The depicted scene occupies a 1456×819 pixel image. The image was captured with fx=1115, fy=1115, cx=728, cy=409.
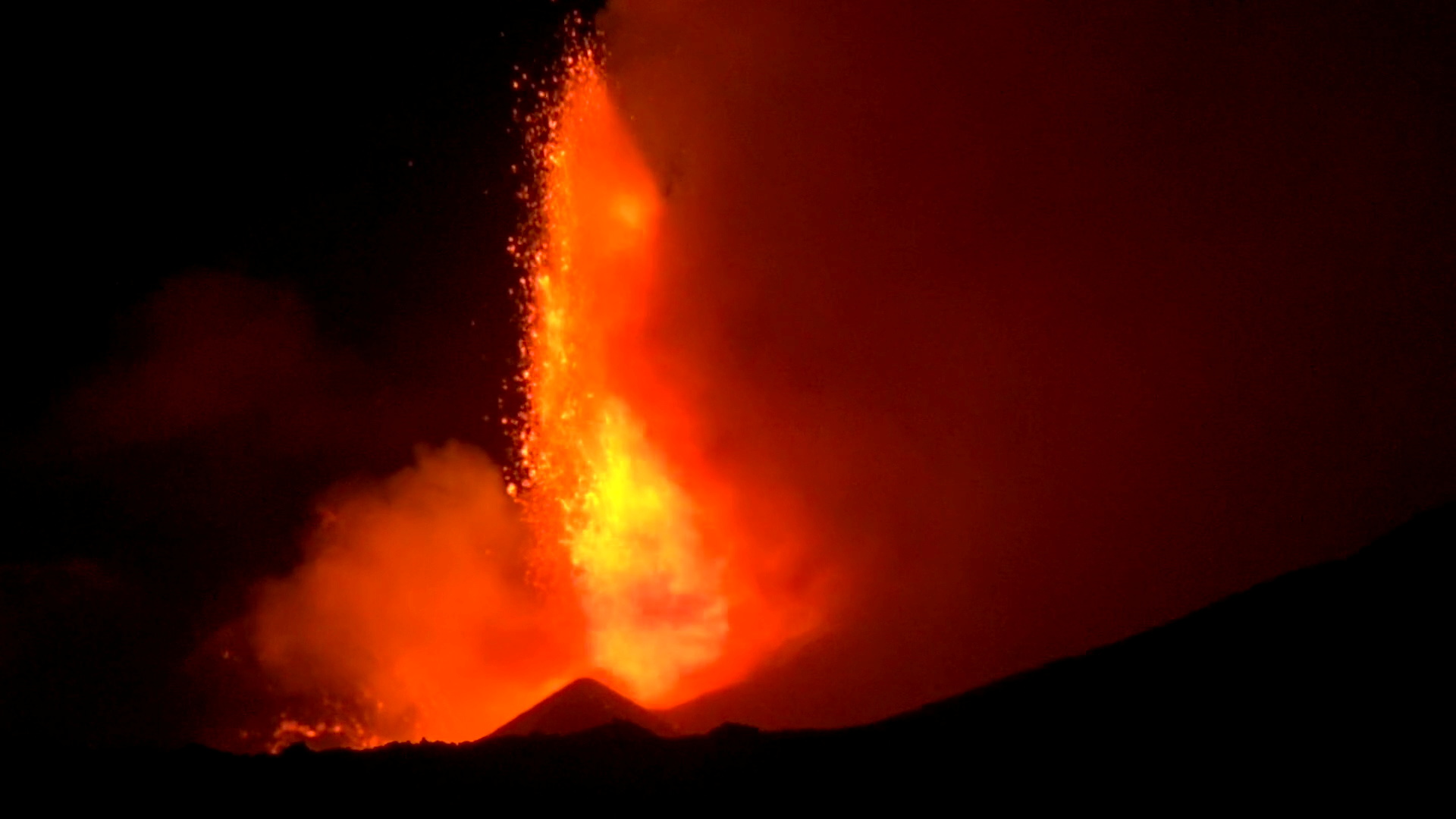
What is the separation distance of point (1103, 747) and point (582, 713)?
9992 mm

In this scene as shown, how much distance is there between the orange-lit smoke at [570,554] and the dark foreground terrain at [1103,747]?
11745 millimetres

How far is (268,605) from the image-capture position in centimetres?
2239

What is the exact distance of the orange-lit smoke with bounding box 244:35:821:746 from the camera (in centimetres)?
1950

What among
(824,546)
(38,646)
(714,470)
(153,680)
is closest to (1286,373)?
(824,546)

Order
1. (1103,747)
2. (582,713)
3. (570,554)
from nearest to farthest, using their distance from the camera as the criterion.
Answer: (1103,747) < (582,713) < (570,554)

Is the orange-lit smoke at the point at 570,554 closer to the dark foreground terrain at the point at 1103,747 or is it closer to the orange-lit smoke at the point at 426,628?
the orange-lit smoke at the point at 426,628

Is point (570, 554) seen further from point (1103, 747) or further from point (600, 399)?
point (1103, 747)

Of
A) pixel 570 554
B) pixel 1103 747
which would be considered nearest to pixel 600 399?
pixel 570 554

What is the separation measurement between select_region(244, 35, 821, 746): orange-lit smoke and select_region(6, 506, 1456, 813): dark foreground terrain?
11.7 meters

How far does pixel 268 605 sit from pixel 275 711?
8.45 feet

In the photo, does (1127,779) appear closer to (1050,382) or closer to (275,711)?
(1050,382)

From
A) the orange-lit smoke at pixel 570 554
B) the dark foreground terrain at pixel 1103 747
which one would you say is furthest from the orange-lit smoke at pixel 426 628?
the dark foreground terrain at pixel 1103 747

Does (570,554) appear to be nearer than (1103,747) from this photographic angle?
No

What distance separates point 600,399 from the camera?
21.9 m
